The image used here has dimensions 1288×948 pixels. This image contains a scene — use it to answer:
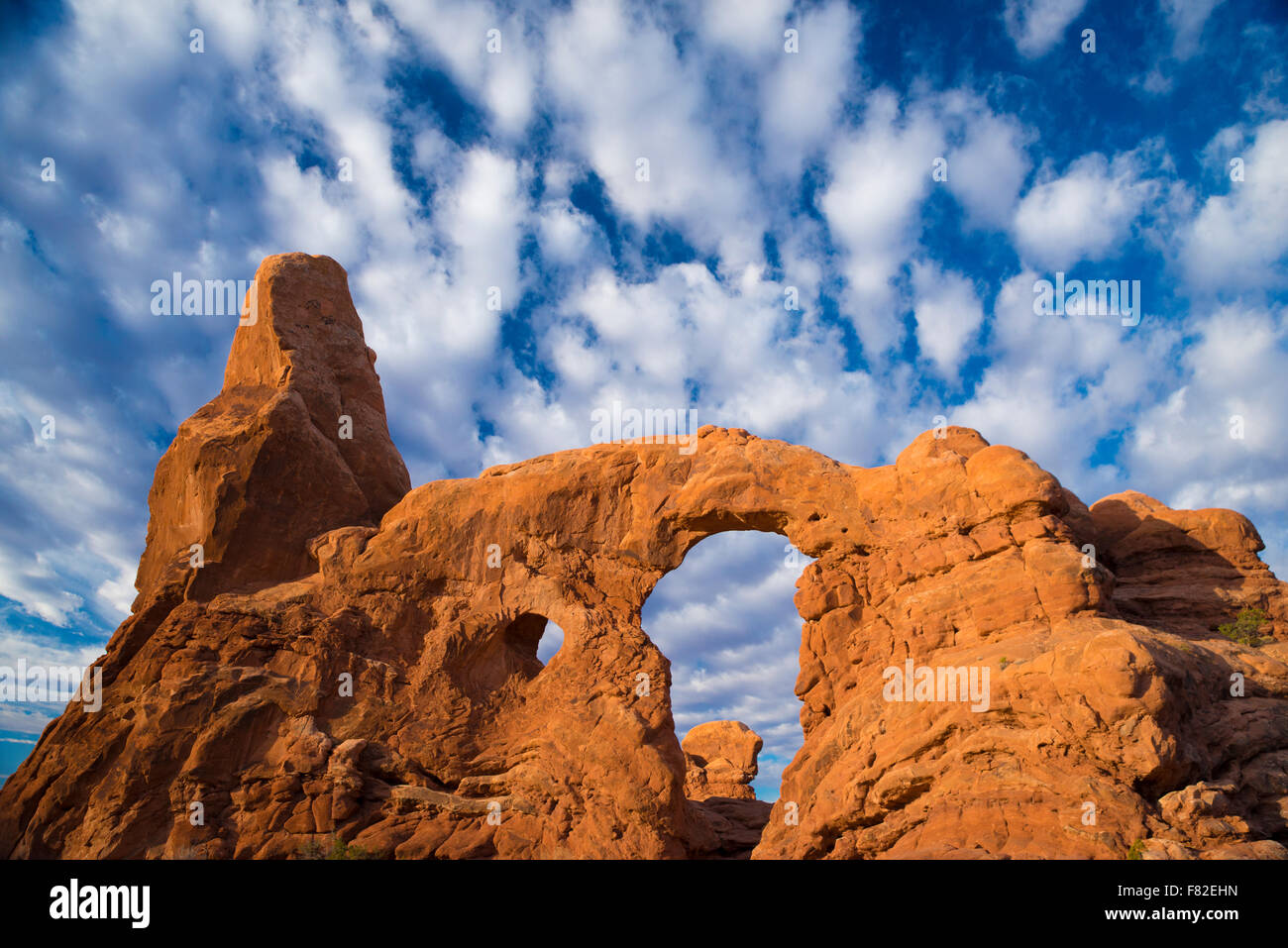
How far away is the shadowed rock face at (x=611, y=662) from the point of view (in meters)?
12.9

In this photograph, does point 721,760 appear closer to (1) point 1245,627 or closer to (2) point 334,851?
(2) point 334,851

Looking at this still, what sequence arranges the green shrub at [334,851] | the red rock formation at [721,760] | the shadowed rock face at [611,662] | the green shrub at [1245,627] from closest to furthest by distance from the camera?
the shadowed rock face at [611,662] → the green shrub at [1245,627] → the green shrub at [334,851] → the red rock formation at [721,760]

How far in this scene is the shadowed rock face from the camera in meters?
12.9

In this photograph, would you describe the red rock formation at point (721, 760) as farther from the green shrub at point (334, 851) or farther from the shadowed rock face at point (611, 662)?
the green shrub at point (334, 851)

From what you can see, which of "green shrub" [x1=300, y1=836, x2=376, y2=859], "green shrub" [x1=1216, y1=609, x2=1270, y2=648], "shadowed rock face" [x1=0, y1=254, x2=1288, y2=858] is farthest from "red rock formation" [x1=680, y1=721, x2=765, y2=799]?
"green shrub" [x1=1216, y1=609, x2=1270, y2=648]

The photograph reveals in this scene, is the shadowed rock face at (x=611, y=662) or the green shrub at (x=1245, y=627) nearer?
the shadowed rock face at (x=611, y=662)

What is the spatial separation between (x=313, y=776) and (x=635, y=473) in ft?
34.0

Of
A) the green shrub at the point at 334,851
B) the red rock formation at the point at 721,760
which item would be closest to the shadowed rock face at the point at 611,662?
the green shrub at the point at 334,851

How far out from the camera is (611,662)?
18969 millimetres

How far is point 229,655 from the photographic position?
19234 millimetres

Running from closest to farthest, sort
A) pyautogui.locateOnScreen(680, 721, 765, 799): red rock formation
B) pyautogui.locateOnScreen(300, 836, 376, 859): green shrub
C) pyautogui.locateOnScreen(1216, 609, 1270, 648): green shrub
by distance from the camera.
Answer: pyautogui.locateOnScreen(1216, 609, 1270, 648): green shrub → pyautogui.locateOnScreen(300, 836, 376, 859): green shrub → pyautogui.locateOnScreen(680, 721, 765, 799): red rock formation

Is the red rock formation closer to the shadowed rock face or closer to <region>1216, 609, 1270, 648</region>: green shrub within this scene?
the shadowed rock face
